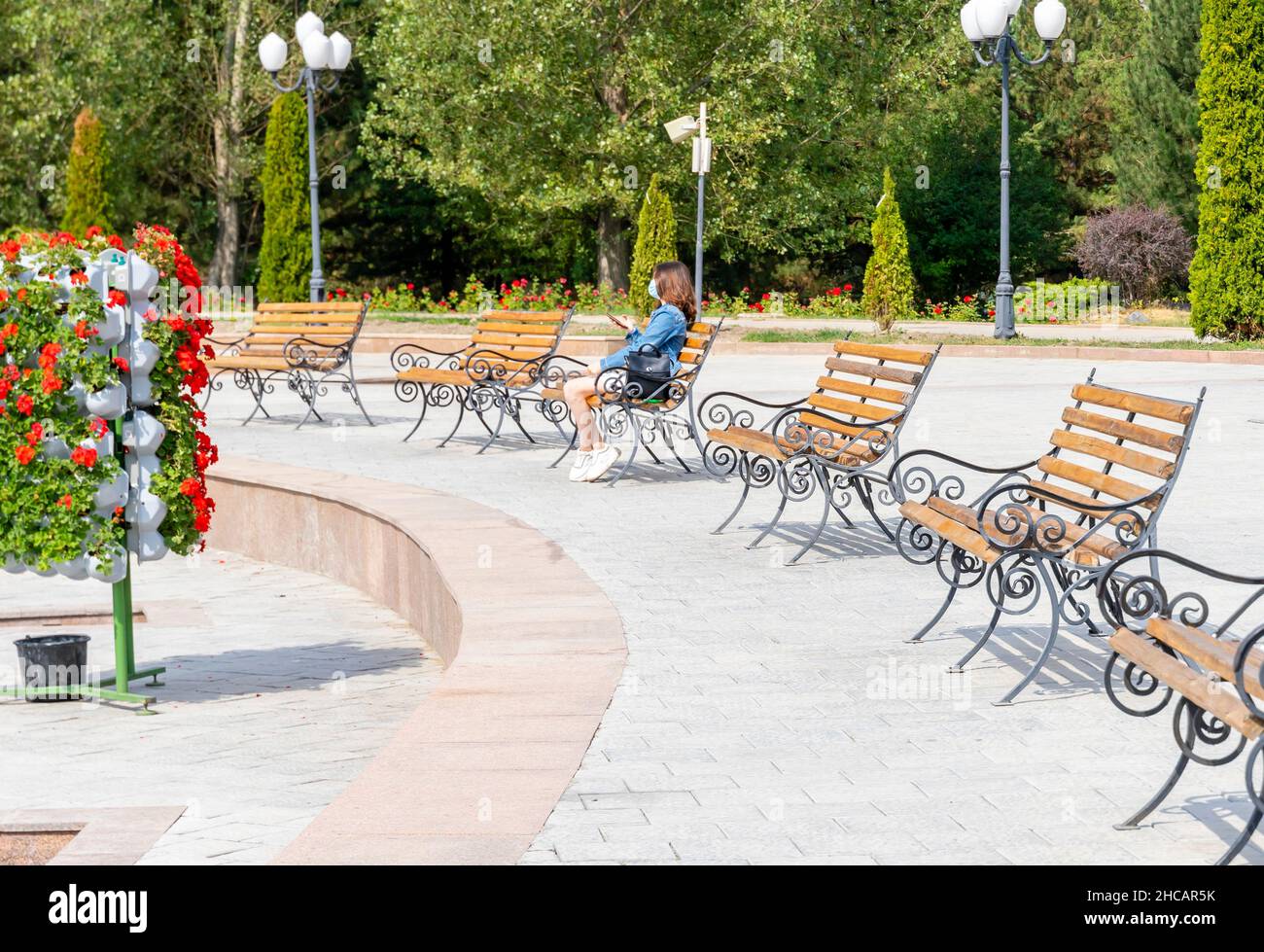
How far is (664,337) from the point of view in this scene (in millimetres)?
10625

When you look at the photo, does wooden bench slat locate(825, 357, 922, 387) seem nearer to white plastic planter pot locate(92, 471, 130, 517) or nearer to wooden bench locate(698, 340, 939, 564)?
wooden bench locate(698, 340, 939, 564)

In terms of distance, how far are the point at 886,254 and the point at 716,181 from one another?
209 inches

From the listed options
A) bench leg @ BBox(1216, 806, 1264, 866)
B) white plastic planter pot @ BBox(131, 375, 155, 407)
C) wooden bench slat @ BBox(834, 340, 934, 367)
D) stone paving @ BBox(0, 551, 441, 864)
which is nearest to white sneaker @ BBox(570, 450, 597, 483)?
stone paving @ BBox(0, 551, 441, 864)

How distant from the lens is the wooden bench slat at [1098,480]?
18.4 ft

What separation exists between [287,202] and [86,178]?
177 inches

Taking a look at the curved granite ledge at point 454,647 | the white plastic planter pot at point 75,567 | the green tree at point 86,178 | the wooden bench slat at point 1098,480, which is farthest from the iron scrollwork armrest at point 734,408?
the green tree at point 86,178

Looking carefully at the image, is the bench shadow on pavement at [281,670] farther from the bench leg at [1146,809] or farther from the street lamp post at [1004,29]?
the street lamp post at [1004,29]

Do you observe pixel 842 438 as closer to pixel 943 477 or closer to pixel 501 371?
pixel 943 477

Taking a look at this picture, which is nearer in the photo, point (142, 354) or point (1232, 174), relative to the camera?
point (142, 354)

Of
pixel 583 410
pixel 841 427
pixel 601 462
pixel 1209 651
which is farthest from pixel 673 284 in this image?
pixel 1209 651

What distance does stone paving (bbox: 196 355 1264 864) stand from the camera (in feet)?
13.3

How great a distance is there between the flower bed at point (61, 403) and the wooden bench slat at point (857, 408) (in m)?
3.20

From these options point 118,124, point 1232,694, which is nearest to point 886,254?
point 118,124

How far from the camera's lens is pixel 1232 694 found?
3.72 meters
